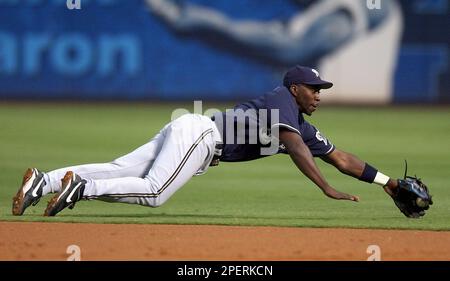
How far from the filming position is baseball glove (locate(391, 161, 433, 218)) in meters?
8.30

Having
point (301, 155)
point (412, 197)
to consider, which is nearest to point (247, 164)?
point (412, 197)

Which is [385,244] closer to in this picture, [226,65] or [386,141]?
[386,141]

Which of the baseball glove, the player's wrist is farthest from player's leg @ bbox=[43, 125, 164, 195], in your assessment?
the baseball glove

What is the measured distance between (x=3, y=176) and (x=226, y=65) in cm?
1315

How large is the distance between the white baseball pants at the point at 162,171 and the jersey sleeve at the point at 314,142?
80 cm

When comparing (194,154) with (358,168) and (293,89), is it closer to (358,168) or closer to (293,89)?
(293,89)

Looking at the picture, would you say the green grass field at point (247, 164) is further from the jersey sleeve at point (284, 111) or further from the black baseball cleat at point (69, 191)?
the jersey sleeve at point (284, 111)

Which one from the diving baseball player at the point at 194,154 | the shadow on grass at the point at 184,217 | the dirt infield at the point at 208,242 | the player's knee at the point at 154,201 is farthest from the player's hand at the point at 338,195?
the player's knee at the point at 154,201

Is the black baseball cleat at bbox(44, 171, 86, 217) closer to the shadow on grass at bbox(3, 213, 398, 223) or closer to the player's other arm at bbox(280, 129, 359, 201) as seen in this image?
the shadow on grass at bbox(3, 213, 398, 223)

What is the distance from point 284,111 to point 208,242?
1.19 m

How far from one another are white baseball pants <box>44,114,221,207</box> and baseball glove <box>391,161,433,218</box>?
1593mm

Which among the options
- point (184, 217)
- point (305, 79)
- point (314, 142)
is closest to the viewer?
point (305, 79)

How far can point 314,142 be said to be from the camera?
8383mm
